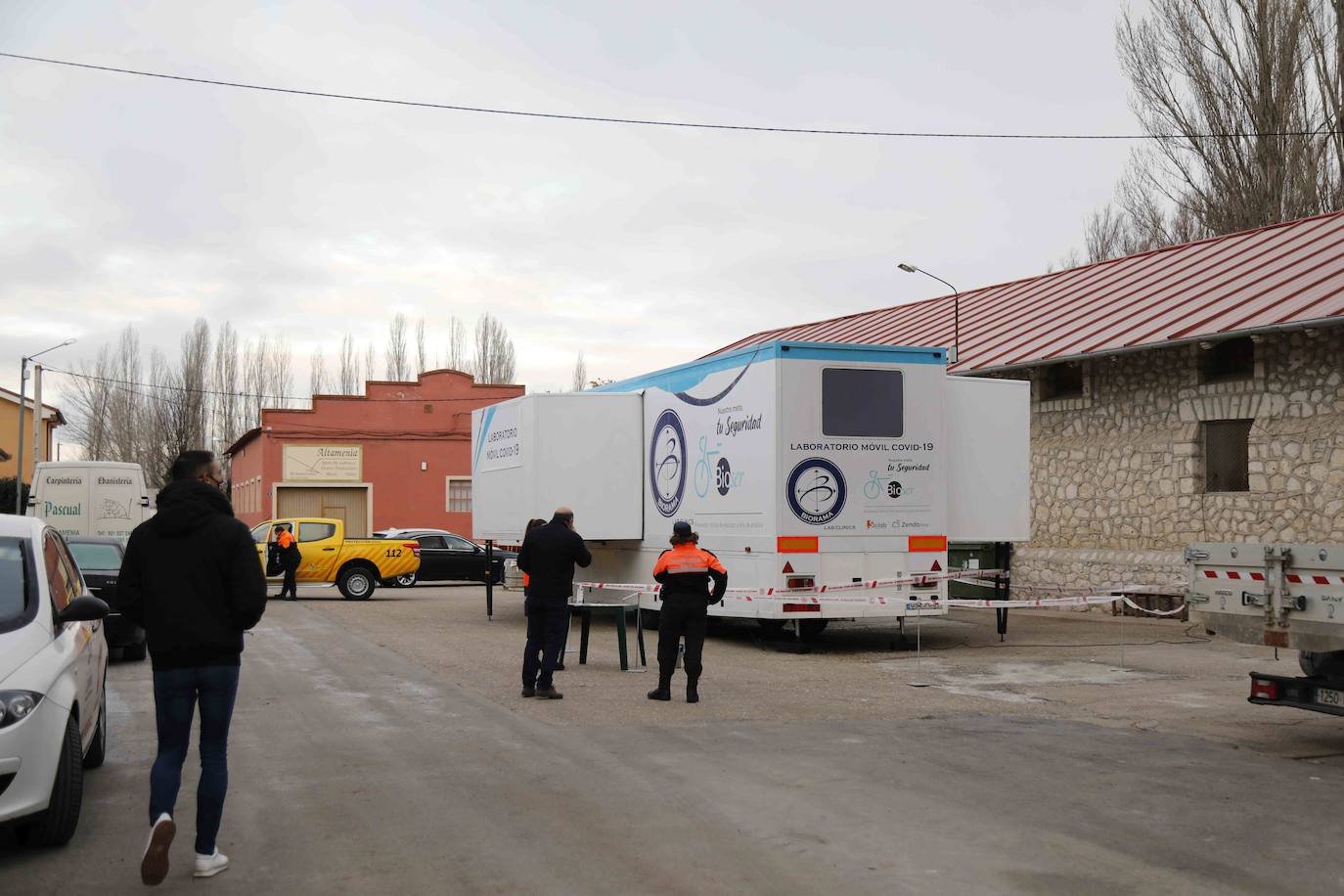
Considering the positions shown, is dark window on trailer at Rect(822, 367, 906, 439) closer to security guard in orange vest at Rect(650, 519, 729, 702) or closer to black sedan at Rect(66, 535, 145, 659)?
security guard in orange vest at Rect(650, 519, 729, 702)

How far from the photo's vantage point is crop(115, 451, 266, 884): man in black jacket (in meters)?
5.68

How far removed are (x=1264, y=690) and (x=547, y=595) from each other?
19.1 ft

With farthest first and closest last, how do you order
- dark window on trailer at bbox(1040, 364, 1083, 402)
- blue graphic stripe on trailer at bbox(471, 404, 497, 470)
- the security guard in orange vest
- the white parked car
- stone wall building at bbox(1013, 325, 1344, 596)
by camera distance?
dark window on trailer at bbox(1040, 364, 1083, 402)
blue graphic stripe on trailer at bbox(471, 404, 497, 470)
stone wall building at bbox(1013, 325, 1344, 596)
the security guard in orange vest
the white parked car

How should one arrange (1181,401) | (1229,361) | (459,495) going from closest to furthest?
(1229,361) < (1181,401) < (459,495)

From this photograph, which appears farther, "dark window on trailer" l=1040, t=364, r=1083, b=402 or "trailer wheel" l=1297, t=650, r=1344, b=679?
"dark window on trailer" l=1040, t=364, r=1083, b=402

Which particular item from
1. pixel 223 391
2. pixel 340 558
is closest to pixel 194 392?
pixel 223 391

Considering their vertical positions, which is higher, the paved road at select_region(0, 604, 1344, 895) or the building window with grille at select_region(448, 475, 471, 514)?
the building window with grille at select_region(448, 475, 471, 514)

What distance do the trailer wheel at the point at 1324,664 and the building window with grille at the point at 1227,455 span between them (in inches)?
469

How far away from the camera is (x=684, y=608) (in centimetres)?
1147

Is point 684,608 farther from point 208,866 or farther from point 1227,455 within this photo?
point 1227,455

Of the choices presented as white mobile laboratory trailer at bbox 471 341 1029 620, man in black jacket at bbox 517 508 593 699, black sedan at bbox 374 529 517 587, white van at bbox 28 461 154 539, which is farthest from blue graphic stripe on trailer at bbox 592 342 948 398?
black sedan at bbox 374 529 517 587

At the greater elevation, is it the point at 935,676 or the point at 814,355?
the point at 814,355

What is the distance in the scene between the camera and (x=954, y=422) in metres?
16.7

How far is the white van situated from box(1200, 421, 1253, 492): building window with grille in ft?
67.0
